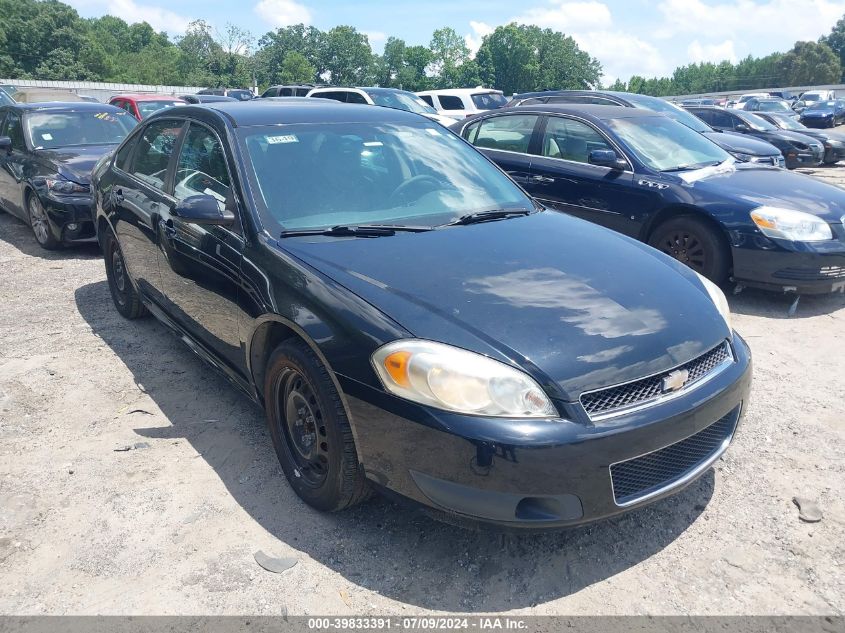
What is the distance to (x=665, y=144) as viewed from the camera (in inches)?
259

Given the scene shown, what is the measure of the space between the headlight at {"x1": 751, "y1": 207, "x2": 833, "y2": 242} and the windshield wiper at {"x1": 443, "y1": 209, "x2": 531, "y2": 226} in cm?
272

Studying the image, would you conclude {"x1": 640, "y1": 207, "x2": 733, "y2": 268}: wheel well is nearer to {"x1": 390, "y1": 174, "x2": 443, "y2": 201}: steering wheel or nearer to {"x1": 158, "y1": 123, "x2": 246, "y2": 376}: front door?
{"x1": 390, "y1": 174, "x2": 443, "y2": 201}: steering wheel

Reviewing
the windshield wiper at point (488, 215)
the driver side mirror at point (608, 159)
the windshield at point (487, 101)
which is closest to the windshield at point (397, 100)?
the windshield at point (487, 101)

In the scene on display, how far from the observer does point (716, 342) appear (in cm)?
274

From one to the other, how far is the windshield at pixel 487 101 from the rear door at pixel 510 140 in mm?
12484

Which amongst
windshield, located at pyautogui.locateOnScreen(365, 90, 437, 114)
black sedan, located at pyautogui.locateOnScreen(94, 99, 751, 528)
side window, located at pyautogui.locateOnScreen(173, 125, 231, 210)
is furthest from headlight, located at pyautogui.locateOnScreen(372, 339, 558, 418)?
windshield, located at pyautogui.locateOnScreen(365, 90, 437, 114)

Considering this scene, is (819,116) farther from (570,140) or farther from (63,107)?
(63,107)

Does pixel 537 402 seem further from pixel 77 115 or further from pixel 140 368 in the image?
pixel 77 115

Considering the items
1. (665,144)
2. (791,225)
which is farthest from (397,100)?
(791,225)

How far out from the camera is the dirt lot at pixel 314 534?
246 cm

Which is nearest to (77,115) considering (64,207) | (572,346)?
(64,207)

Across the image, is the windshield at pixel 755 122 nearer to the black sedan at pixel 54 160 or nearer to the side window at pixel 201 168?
the black sedan at pixel 54 160

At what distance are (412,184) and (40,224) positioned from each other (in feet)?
18.7

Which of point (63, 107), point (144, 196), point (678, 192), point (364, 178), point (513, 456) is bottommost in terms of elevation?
point (513, 456)
